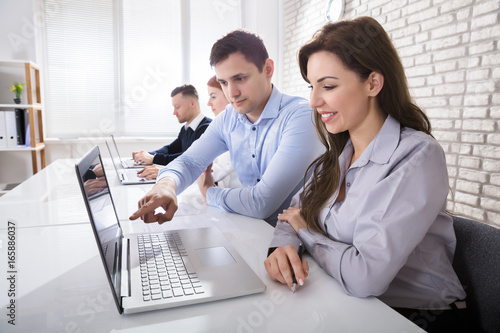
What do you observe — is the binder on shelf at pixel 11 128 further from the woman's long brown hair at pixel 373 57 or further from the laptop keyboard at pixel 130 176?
the woman's long brown hair at pixel 373 57

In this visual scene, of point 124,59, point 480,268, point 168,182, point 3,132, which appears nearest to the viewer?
point 480,268

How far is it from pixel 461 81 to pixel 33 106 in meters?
3.97

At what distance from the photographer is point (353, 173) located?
1035 mm

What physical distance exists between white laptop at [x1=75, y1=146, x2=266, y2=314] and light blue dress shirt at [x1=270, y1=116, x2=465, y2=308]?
0.62 ft

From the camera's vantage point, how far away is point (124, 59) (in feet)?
15.3

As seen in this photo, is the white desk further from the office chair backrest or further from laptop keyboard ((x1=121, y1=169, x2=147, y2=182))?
laptop keyboard ((x1=121, y1=169, x2=147, y2=182))

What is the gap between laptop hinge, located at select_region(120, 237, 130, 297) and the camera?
2.34 ft

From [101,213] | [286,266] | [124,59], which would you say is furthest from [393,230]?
[124,59]

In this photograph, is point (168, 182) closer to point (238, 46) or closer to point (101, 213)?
point (101, 213)

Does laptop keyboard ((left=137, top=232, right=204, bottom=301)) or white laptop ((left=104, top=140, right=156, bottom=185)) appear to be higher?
white laptop ((left=104, top=140, right=156, bottom=185))

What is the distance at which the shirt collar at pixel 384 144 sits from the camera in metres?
0.90

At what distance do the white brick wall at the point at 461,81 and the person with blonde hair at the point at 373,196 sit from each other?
1.43 metres

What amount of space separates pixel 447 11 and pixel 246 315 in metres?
2.68

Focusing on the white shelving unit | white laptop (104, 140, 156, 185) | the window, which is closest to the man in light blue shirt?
white laptop (104, 140, 156, 185)
